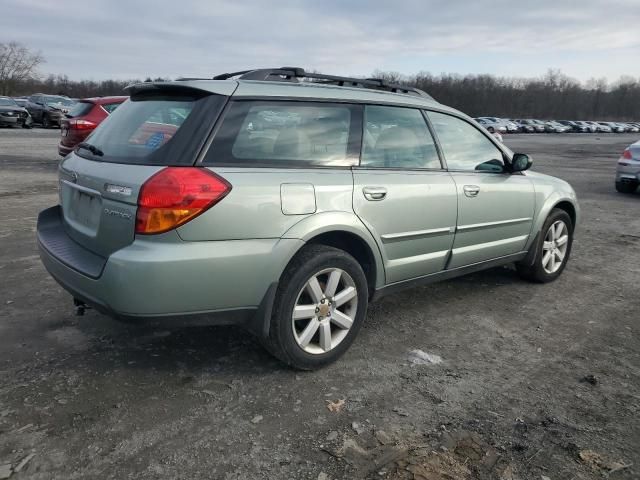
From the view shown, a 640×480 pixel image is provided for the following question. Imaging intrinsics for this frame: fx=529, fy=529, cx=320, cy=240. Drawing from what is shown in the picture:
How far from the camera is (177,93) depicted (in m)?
3.08

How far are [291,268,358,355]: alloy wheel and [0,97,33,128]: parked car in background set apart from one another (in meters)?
27.1

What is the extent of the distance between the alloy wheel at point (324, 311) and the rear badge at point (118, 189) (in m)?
1.08

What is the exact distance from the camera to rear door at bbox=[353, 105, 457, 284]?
3.37 m

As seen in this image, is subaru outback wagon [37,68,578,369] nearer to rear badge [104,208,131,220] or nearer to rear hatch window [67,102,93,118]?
rear badge [104,208,131,220]

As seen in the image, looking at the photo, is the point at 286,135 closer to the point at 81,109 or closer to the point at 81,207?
the point at 81,207

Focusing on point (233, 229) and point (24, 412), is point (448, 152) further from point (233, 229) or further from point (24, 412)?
point (24, 412)

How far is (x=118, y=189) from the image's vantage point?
2721 millimetres

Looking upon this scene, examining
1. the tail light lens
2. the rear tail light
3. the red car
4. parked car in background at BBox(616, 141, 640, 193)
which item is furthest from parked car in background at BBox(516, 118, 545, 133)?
the tail light lens

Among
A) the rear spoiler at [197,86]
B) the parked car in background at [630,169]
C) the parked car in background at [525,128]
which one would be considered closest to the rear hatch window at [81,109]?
the rear spoiler at [197,86]

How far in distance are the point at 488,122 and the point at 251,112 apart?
5027 cm

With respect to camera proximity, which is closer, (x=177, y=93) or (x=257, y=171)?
(x=257, y=171)

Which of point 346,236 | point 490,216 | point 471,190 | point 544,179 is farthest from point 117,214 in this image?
point 544,179

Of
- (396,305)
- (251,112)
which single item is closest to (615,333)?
(396,305)

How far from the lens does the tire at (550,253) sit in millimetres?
4891
